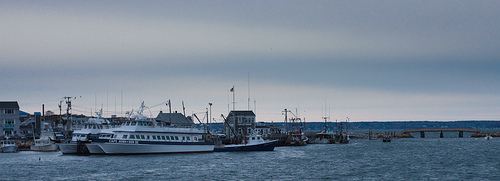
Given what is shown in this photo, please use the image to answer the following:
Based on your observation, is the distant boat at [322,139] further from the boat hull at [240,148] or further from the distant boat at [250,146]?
the boat hull at [240,148]

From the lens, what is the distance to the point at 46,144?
94812 millimetres

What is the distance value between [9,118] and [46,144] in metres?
31.6

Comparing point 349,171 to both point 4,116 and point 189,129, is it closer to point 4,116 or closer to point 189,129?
point 189,129

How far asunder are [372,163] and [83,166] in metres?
33.4

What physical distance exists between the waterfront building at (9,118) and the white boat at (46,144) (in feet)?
85.0

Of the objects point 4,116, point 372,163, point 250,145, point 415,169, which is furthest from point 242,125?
point 415,169

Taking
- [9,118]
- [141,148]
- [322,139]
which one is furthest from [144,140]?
[322,139]

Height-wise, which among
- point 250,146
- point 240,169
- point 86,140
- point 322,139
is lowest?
point 322,139

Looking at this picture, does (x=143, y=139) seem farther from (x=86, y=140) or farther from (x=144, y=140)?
(x=86, y=140)

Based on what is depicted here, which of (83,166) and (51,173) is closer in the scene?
(51,173)

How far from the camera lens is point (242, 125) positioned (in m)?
134

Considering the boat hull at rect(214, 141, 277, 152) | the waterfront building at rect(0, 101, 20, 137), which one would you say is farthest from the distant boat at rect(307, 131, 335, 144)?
the waterfront building at rect(0, 101, 20, 137)

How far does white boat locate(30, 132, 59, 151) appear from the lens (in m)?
94.3

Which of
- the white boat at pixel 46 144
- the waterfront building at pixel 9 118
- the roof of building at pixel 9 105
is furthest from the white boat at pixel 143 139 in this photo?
the roof of building at pixel 9 105
